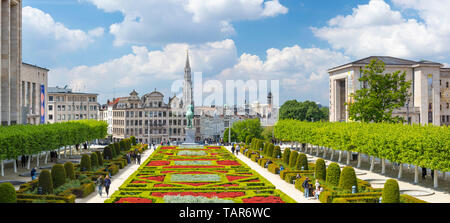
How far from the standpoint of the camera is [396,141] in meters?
41.2

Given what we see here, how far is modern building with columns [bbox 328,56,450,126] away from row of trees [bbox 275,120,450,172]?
42434 millimetres

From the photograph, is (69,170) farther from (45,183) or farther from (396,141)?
(396,141)

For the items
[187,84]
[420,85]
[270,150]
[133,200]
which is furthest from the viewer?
[187,84]

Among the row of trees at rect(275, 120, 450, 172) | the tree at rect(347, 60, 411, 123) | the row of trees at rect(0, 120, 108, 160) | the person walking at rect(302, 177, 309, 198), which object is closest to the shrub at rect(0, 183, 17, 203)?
the row of trees at rect(0, 120, 108, 160)

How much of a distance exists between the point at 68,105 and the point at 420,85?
109065 mm

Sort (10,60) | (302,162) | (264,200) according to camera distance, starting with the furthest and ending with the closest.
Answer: (10,60) → (302,162) → (264,200)

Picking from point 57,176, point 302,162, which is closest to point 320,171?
point 302,162

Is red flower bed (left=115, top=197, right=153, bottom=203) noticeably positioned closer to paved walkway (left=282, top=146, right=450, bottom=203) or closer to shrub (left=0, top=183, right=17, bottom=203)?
shrub (left=0, top=183, right=17, bottom=203)

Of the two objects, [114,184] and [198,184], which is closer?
[198,184]
